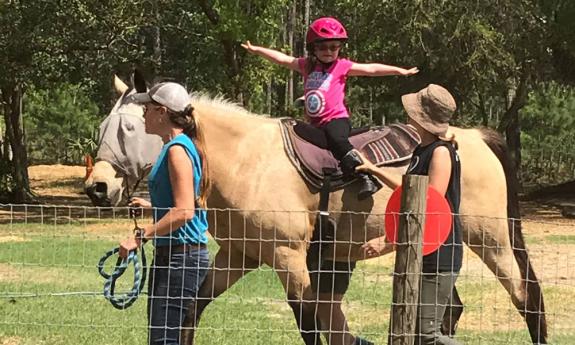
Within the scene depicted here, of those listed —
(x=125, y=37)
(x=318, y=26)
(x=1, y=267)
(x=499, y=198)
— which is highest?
(x=125, y=37)

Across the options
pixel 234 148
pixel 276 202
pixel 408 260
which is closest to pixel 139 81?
pixel 234 148

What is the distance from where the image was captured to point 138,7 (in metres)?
20.1

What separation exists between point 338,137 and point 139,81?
4.37 ft

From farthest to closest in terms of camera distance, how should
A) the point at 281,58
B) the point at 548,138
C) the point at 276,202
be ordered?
the point at 548,138, the point at 281,58, the point at 276,202

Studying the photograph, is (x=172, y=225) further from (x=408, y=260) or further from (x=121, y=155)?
(x=121, y=155)

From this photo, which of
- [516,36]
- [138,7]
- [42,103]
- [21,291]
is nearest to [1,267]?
[21,291]

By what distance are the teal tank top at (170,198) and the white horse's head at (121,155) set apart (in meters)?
1.42

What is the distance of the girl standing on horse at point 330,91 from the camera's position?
5.76 meters

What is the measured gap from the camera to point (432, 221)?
4512 millimetres

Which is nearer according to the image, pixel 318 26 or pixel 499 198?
pixel 318 26

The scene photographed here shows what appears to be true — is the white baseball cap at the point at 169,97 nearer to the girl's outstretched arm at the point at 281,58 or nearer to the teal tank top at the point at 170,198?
the teal tank top at the point at 170,198

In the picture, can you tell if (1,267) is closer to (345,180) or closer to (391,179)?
(345,180)

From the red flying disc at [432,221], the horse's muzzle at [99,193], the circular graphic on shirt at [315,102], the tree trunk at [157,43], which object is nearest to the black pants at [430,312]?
the red flying disc at [432,221]

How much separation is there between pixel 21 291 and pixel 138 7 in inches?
481
